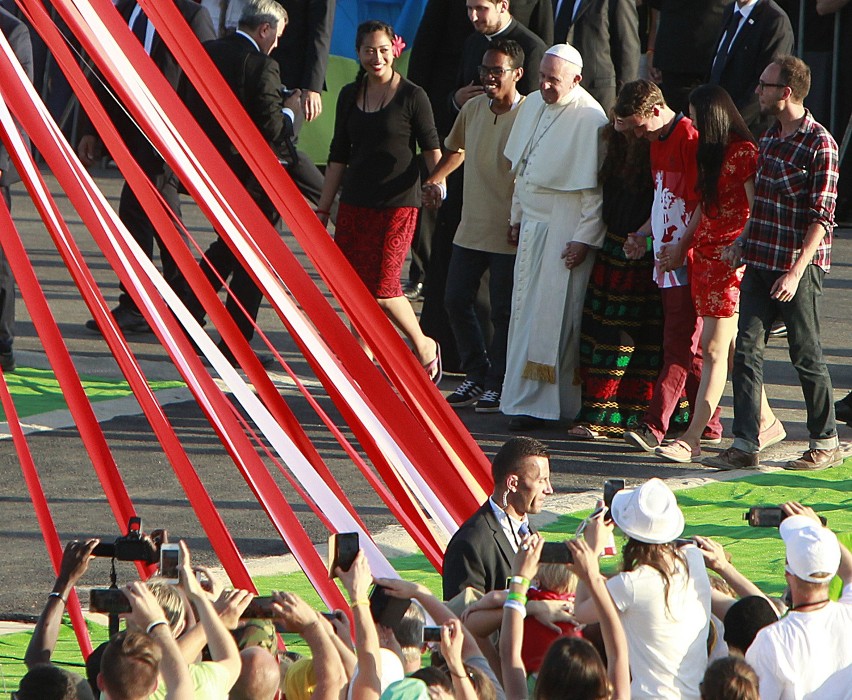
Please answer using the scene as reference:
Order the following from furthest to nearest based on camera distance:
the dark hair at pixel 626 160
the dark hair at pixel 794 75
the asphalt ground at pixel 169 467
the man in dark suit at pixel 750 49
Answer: the man in dark suit at pixel 750 49, the dark hair at pixel 626 160, the dark hair at pixel 794 75, the asphalt ground at pixel 169 467

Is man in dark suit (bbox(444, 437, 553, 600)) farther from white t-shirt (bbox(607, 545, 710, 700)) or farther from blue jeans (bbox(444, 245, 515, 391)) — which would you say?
blue jeans (bbox(444, 245, 515, 391))

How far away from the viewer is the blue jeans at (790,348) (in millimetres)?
7301

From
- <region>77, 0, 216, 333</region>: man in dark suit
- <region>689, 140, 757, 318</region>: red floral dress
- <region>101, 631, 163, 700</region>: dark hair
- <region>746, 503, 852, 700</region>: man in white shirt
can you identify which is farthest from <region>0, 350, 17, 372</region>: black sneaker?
<region>746, 503, 852, 700</region>: man in white shirt

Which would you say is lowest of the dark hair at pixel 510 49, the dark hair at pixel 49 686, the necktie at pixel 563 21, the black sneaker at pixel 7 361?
the black sneaker at pixel 7 361

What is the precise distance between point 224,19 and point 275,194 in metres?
6.30

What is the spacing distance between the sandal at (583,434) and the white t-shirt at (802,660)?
13.6 feet

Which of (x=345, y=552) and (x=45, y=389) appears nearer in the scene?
(x=345, y=552)

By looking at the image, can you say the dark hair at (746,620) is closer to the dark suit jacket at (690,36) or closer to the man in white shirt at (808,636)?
the man in white shirt at (808,636)

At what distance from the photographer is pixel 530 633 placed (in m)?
4.38

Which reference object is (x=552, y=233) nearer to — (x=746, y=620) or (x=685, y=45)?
(x=685, y=45)

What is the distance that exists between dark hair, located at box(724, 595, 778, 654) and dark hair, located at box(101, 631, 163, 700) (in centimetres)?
165

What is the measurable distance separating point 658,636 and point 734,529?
263 cm

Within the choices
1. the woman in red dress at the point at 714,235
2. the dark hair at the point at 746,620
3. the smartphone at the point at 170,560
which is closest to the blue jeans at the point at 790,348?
the woman in red dress at the point at 714,235

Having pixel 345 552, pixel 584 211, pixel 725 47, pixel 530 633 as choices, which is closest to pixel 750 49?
pixel 725 47
